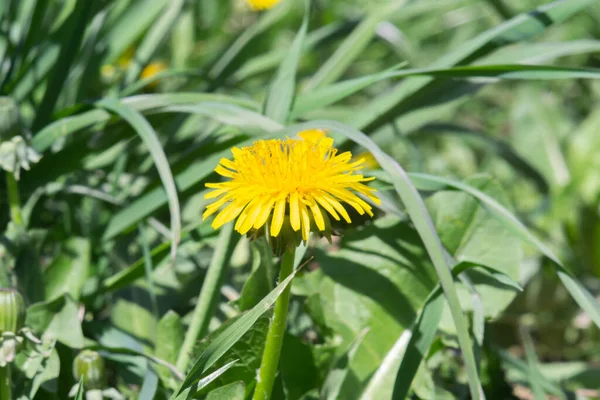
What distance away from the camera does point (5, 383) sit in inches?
39.6

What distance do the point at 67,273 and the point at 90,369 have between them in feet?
1.10

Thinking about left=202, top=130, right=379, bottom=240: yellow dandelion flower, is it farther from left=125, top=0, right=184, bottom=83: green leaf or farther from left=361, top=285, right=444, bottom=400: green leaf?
left=125, top=0, right=184, bottom=83: green leaf

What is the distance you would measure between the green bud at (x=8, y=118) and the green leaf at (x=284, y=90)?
0.45 metres

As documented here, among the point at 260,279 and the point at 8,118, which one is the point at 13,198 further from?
the point at 260,279

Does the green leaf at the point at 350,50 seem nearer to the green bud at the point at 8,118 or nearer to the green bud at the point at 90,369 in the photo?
the green bud at the point at 8,118

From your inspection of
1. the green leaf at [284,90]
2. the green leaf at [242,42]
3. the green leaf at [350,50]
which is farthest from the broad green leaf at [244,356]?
the green leaf at [242,42]

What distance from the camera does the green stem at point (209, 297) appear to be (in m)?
1.19

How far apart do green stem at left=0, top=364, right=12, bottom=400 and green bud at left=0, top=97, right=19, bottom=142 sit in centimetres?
40

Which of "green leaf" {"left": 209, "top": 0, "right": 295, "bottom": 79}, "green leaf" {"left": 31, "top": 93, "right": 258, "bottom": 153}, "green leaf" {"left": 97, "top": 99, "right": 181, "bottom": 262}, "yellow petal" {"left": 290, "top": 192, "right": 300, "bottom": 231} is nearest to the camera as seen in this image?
"yellow petal" {"left": 290, "top": 192, "right": 300, "bottom": 231}

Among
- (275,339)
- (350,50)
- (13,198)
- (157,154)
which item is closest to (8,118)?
(13,198)

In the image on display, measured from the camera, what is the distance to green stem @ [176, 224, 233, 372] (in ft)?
3.90

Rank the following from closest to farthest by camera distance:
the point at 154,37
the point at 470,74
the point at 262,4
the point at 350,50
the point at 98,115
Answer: the point at 470,74 → the point at 98,115 → the point at 350,50 → the point at 154,37 → the point at 262,4

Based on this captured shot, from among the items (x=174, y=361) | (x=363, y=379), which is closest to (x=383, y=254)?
(x=363, y=379)


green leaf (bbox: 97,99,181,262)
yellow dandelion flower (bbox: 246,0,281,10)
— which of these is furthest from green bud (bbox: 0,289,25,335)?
yellow dandelion flower (bbox: 246,0,281,10)
